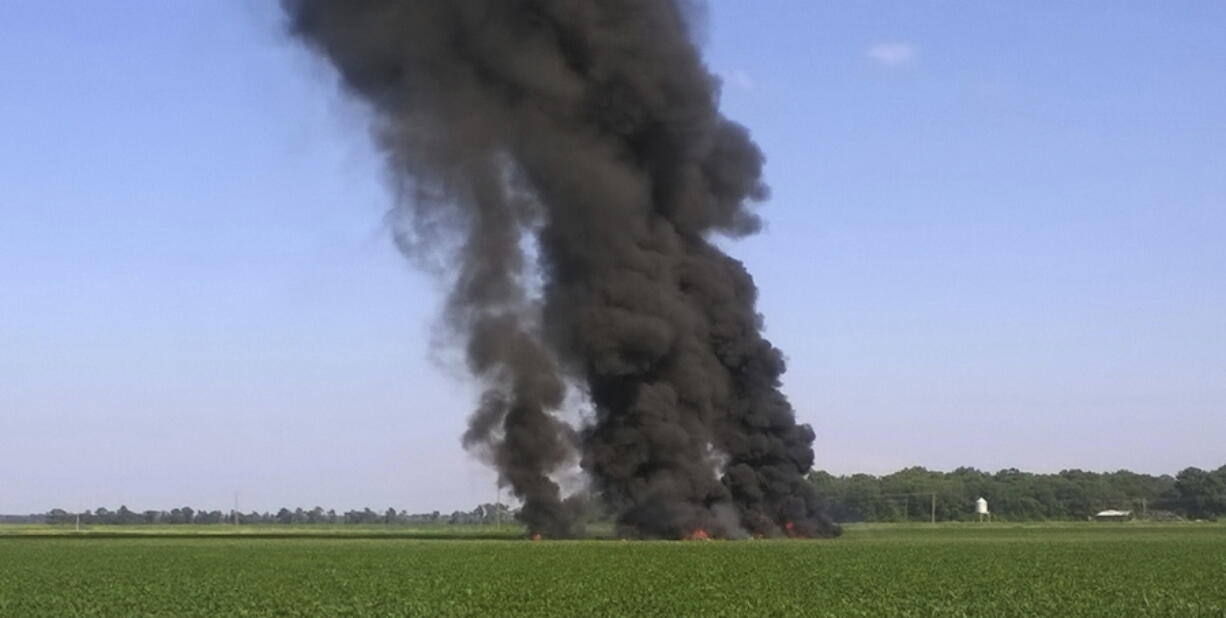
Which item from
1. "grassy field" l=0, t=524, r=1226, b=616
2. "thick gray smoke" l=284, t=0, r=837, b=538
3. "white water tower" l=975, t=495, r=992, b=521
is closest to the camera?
"grassy field" l=0, t=524, r=1226, b=616

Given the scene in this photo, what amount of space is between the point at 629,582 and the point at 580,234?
1365 inches

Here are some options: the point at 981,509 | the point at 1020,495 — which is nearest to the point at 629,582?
the point at 981,509

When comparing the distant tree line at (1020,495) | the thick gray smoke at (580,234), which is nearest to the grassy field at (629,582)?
the thick gray smoke at (580,234)

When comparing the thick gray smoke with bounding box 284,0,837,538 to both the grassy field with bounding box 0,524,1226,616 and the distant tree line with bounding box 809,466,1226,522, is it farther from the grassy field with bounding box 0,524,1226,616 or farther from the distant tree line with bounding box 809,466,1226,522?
the distant tree line with bounding box 809,466,1226,522

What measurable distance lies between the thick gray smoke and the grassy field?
1134 centimetres

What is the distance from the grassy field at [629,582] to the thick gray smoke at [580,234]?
11341mm

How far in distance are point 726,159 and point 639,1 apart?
8.56 meters

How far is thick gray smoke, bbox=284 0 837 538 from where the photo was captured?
67938 mm

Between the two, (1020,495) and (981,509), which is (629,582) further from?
(1020,495)

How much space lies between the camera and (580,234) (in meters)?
69.4

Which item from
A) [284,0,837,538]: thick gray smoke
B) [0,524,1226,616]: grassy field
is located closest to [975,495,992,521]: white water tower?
[284,0,837,538]: thick gray smoke

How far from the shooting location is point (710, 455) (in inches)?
2771

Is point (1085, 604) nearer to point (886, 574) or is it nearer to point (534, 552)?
point (886, 574)

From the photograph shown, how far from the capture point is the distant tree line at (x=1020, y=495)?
550 ft
